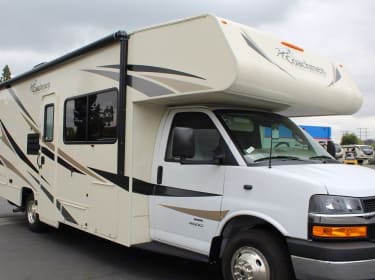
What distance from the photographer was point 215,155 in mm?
5109

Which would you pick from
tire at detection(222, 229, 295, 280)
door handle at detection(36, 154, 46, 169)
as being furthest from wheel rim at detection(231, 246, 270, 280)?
door handle at detection(36, 154, 46, 169)

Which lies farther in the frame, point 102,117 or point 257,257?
point 102,117

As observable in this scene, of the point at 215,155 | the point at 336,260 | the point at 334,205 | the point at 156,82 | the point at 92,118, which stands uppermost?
the point at 156,82

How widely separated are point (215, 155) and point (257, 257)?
1.18m

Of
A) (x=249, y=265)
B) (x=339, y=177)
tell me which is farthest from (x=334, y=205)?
(x=249, y=265)

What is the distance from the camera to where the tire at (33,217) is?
342 inches

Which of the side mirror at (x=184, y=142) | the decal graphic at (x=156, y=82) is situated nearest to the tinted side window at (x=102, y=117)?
the decal graphic at (x=156, y=82)

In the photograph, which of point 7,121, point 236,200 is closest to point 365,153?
point 7,121

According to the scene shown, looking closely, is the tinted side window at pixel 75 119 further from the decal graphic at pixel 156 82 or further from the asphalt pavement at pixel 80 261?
the asphalt pavement at pixel 80 261

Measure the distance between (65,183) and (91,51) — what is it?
6.93ft

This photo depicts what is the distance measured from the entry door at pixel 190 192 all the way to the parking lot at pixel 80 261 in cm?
74

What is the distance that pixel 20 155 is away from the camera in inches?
365

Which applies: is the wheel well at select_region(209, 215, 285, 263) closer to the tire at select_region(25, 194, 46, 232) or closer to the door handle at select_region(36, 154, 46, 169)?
the door handle at select_region(36, 154, 46, 169)

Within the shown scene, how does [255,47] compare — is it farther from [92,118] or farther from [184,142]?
[92,118]
